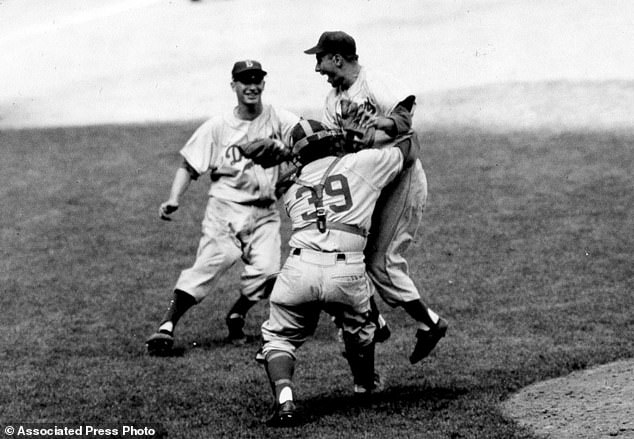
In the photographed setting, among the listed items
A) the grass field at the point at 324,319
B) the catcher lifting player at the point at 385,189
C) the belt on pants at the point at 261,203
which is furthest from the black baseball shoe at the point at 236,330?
the catcher lifting player at the point at 385,189

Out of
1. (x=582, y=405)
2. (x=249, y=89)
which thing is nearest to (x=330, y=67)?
(x=249, y=89)

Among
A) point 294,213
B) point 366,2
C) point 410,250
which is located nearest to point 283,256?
point 410,250

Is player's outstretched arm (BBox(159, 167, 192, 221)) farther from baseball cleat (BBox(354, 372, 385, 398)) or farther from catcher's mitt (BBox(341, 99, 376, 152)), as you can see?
baseball cleat (BBox(354, 372, 385, 398))

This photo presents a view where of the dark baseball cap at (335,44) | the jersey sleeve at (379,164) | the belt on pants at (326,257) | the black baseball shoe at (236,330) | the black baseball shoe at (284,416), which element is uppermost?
the dark baseball cap at (335,44)

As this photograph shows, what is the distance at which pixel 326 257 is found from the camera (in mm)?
6090

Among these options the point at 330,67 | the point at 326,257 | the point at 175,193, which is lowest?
the point at 175,193

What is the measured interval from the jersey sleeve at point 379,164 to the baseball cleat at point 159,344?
2.54 meters

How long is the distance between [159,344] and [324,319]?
1702 millimetres

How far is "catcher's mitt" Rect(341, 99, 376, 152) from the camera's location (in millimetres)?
6387

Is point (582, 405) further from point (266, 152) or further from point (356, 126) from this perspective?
point (266, 152)

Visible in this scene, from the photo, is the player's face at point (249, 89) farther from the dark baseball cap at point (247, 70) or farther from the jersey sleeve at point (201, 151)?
the jersey sleeve at point (201, 151)

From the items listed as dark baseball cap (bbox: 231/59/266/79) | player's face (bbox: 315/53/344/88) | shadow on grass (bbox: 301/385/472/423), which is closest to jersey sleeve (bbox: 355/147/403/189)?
player's face (bbox: 315/53/344/88)

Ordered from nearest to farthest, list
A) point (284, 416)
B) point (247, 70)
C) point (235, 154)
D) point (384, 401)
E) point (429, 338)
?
point (284, 416)
point (384, 401)
point (429, 338)
point (247, 70)
point (235, 154)

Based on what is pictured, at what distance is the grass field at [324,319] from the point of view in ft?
21.5
